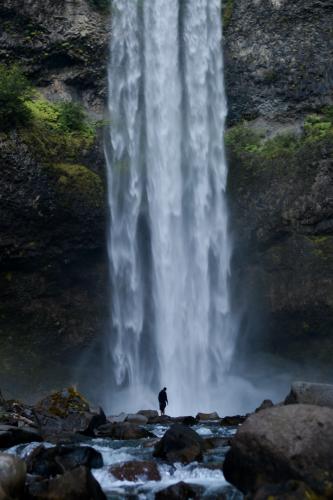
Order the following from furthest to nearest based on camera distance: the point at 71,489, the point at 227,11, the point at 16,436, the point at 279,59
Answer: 1. the point at 227,11
2. the point at 279,59
3. the point at 16,436
4. the point at 71,489

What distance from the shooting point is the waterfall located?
24.2 meters

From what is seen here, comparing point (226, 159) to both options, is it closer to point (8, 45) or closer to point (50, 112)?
point (50, 112)

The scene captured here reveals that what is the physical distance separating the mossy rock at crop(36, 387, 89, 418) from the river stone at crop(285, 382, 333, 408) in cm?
587

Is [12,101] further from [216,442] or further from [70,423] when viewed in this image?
[216,442]

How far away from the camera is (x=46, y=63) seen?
94.5ft

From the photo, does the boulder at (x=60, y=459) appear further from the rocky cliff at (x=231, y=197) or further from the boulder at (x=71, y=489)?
the rocky cliff at (x=231, y=197)

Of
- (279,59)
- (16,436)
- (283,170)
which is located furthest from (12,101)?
(16,436)

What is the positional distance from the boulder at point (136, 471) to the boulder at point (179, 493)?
3.75 feet

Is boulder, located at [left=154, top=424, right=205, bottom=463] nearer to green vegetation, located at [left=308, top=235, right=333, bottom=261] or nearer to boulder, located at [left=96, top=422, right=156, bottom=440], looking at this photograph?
boulder, located at [left=96, top=422, right=156, bottom=440]

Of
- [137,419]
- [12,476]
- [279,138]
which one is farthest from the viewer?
[279,138]

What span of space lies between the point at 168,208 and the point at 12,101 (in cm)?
835

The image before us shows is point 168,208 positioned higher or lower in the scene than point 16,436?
higher

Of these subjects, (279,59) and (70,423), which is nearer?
(70,423)

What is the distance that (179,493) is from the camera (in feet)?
28.1
